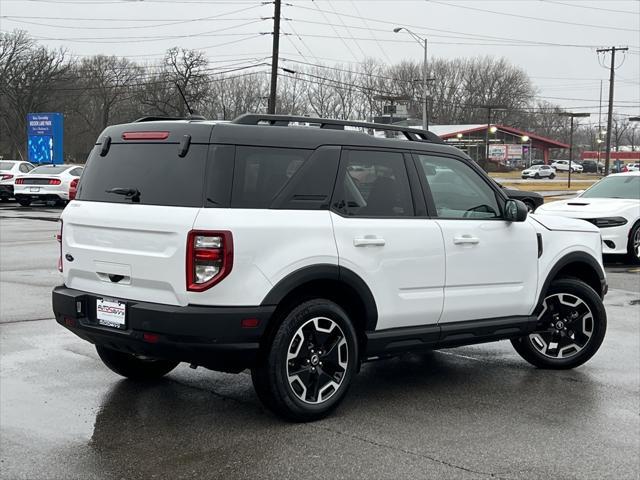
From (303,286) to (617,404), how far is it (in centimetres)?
251

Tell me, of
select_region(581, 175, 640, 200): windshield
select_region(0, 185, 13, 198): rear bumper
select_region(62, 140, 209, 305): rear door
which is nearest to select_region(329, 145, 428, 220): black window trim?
select_region(62, 140, 209, 305): rear door

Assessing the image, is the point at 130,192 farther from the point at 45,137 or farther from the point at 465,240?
the point at 45,137

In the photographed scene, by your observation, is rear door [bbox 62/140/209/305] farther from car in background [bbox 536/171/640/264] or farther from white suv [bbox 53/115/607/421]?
car in background [bbox 536/171/640/264]

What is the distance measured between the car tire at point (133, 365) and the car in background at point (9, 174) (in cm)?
2631

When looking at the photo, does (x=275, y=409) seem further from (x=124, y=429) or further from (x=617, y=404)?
(x=617, y=404)

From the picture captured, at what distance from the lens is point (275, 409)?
486cm

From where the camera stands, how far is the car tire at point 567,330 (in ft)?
21.3

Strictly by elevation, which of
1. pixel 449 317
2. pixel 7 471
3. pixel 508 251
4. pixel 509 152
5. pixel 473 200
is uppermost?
pixel 509 152

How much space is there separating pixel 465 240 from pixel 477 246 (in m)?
0.16

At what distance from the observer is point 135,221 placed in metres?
4.75

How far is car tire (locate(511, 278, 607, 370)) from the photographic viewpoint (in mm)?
6488

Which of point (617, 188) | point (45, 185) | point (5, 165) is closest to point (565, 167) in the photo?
point (5, 165)

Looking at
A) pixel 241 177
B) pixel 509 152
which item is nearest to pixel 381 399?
pixel 241 177

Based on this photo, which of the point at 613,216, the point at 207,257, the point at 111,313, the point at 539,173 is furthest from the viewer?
the point at 539,173
